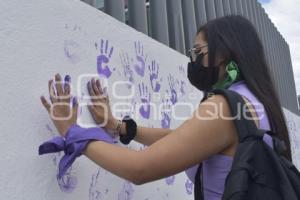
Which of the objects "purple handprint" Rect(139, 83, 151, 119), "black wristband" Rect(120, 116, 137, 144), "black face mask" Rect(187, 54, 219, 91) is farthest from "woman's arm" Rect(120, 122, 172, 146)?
"black face mask" Rect(187, 54, 219, 91)

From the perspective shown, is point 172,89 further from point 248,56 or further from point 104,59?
point 248,56

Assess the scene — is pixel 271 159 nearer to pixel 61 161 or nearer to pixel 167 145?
pixel 167 145

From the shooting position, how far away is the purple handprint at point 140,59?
67.3 inches

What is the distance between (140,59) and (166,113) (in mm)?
306

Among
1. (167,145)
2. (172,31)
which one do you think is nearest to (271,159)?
(167,145)

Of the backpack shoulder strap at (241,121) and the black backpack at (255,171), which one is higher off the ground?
the backpack shoulder strap at (241,121)

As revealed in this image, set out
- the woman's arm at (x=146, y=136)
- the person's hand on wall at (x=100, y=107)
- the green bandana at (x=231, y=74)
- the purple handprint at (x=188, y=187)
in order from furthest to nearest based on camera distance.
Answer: the purple handprint at (x=188, y=187) < the woman's arm at (x=146, y=136) < the person's hand on wall at (x=100, y=107) < the green bandana at (x=231, y=74)

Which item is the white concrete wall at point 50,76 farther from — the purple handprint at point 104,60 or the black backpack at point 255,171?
the black backpack at point 255,171

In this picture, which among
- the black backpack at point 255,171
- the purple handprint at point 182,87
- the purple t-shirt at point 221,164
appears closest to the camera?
the black backpack at point 255,171

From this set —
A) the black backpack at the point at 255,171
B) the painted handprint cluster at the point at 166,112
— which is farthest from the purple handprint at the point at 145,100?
the black backpack at the point at 255,171

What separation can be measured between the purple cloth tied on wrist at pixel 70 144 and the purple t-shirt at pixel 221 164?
0.32 m

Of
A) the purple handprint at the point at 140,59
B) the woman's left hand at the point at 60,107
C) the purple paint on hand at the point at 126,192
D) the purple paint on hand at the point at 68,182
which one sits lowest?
the purple paint on hand at the point at 126,192

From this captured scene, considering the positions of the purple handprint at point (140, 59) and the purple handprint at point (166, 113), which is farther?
the purple handprint at point (166, 113)

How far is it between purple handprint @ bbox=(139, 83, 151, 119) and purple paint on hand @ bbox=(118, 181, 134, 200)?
0.33 metres
